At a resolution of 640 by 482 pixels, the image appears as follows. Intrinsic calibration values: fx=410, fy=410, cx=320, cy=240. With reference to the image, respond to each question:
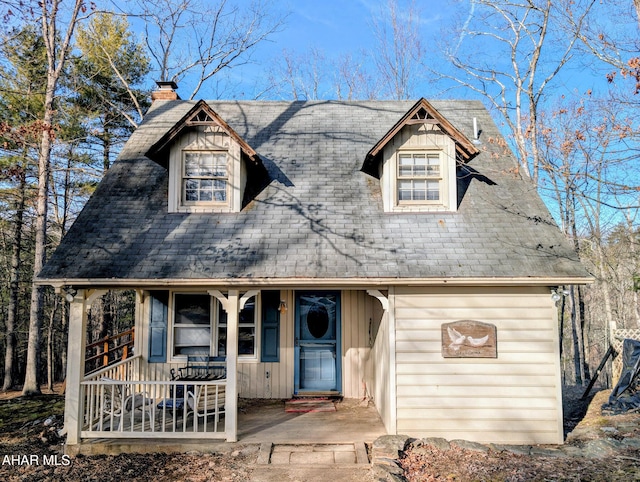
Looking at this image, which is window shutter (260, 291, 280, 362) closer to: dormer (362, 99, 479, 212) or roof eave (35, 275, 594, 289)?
roof eave (35, 275, 594, 289)

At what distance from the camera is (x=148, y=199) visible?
7.95m

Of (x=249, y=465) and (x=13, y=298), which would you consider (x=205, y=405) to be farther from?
(x=13, y=298)

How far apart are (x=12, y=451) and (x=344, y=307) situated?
6065 millimetres

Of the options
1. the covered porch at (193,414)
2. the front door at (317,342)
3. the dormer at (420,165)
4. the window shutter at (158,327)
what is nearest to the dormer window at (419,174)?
the dormer at (420,165)

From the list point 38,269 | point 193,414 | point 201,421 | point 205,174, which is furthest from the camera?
point 38,269

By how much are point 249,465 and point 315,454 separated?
0.93 m

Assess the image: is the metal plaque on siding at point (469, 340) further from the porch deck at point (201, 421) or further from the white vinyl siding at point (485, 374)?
the porch deck at point (201, 421)

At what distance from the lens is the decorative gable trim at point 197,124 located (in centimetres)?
754

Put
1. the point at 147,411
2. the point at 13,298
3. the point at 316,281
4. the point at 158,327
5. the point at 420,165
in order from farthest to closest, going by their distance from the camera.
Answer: the point at 13,298 → the point at 158,327 → the point at 420,165 → the point at 147,411 → the point at 316,281

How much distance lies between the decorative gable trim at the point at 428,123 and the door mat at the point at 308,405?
16.1ft

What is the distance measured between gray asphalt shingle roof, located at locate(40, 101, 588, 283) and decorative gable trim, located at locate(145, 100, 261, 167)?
0.85 metres

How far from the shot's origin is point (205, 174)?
793 centimetres

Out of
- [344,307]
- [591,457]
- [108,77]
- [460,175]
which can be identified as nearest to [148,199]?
[344,307]

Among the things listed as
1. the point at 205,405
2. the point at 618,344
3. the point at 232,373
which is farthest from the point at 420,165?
the point at 618,344
